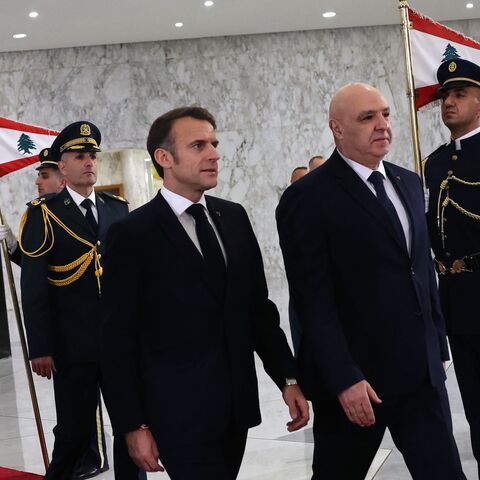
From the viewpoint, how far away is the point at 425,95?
4082mm

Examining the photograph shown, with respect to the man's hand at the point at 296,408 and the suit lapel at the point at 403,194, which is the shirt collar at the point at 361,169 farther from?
the man's hand at the point at 296,408

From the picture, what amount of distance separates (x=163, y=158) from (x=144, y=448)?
0.88 m

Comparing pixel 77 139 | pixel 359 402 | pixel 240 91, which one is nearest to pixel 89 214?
pixel 77 139

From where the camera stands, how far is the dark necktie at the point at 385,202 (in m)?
2.59

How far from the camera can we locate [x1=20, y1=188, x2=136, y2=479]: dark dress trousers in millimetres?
3701

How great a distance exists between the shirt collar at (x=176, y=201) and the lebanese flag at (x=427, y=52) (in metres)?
1.89

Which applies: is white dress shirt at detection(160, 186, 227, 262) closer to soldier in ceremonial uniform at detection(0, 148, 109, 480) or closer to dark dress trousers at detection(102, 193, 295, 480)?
dark dress trousers at detection(102, 193, 295, 480)

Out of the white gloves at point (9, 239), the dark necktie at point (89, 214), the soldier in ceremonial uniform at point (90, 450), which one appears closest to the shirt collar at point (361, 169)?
the dark necktie at point (89, 214)

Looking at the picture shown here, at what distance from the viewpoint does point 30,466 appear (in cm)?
477

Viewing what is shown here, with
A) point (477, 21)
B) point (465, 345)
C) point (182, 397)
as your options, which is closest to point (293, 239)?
point (182, 397)

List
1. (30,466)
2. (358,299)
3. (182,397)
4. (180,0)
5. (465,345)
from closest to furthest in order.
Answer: (182,397) → (358,299) → (465,345) → (30,466) → (180,0)

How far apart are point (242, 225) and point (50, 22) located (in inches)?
422

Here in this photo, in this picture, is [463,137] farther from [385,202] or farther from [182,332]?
[182,332]

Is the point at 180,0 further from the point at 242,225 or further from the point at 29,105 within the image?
the point at 242,225
